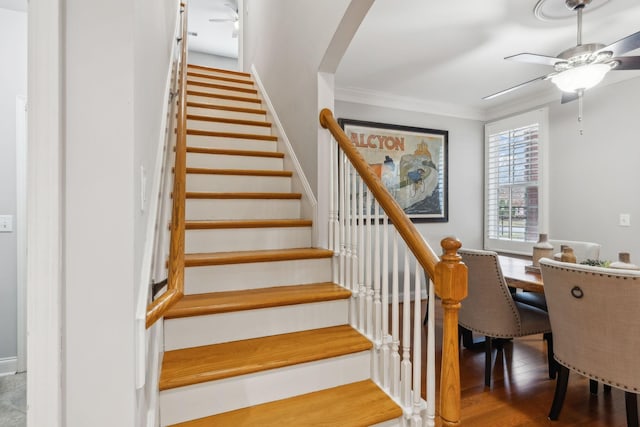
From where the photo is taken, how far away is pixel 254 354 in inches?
60.7

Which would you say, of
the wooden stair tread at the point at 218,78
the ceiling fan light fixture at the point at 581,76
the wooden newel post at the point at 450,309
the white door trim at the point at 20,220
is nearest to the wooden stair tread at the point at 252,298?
the wooden newel post at the point at 450,309

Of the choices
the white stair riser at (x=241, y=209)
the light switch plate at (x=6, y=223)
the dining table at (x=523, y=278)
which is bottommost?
the dining table at (x=523, y=278)

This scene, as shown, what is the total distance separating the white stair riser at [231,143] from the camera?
112 inches

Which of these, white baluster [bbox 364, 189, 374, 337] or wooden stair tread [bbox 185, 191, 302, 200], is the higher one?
wooden stair tread [bbox 185, 191, 302, 200]

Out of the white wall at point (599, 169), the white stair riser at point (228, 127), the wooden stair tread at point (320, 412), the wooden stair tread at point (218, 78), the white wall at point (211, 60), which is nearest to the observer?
the wooden stair tread at point (320, 412)

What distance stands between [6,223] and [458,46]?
3925 millimetres

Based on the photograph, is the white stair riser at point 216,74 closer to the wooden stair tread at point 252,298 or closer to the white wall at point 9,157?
the white wall at point 9,157

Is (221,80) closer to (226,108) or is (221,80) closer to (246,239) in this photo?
(226,108)

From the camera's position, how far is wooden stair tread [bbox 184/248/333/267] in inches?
71.6

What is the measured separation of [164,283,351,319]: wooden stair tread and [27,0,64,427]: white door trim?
0.83 meters

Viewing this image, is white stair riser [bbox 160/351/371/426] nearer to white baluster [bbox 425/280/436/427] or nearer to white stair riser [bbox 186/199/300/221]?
white baluster [bbox 425/280/436/427]

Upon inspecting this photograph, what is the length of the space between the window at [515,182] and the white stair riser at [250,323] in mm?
3496

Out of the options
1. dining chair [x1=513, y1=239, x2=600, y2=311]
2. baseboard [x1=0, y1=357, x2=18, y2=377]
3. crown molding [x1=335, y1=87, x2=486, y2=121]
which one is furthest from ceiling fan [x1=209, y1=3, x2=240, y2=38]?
dining chair [x1=513, y1=239, x2=600, y2=311]

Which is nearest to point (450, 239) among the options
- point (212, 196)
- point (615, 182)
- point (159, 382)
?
point (159, 382)
